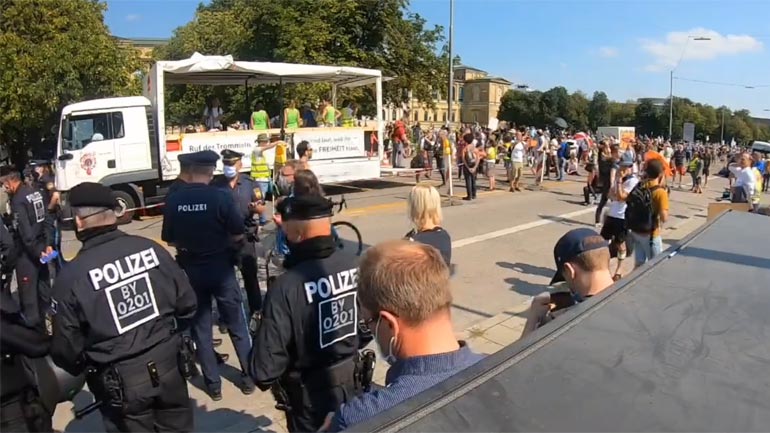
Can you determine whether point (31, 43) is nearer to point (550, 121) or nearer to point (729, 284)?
point (729, 284)

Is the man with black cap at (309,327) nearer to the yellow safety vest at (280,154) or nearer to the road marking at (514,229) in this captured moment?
the road marking at (514,229)

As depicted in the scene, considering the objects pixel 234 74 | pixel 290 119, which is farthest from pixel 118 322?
pixel 234 74

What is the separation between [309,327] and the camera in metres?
2.70

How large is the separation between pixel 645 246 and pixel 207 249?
4.77 meters

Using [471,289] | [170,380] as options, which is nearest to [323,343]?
[170,380]

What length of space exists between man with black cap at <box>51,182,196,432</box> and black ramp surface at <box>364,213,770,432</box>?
6.81 feet

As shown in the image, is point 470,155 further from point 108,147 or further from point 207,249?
point 207,249

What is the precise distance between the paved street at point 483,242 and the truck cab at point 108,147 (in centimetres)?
110

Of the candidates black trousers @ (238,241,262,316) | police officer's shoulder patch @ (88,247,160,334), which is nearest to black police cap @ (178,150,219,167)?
black trousers @ (238,241,262,316)

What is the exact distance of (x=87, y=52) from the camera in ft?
79.4

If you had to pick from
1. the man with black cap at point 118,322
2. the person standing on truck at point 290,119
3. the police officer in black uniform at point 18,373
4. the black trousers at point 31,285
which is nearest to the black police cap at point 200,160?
the man with black cap at point 118,322

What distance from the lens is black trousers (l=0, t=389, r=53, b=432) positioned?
8.61ft

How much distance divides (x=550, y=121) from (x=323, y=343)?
3818 inches

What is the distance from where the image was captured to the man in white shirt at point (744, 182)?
9625 mm
